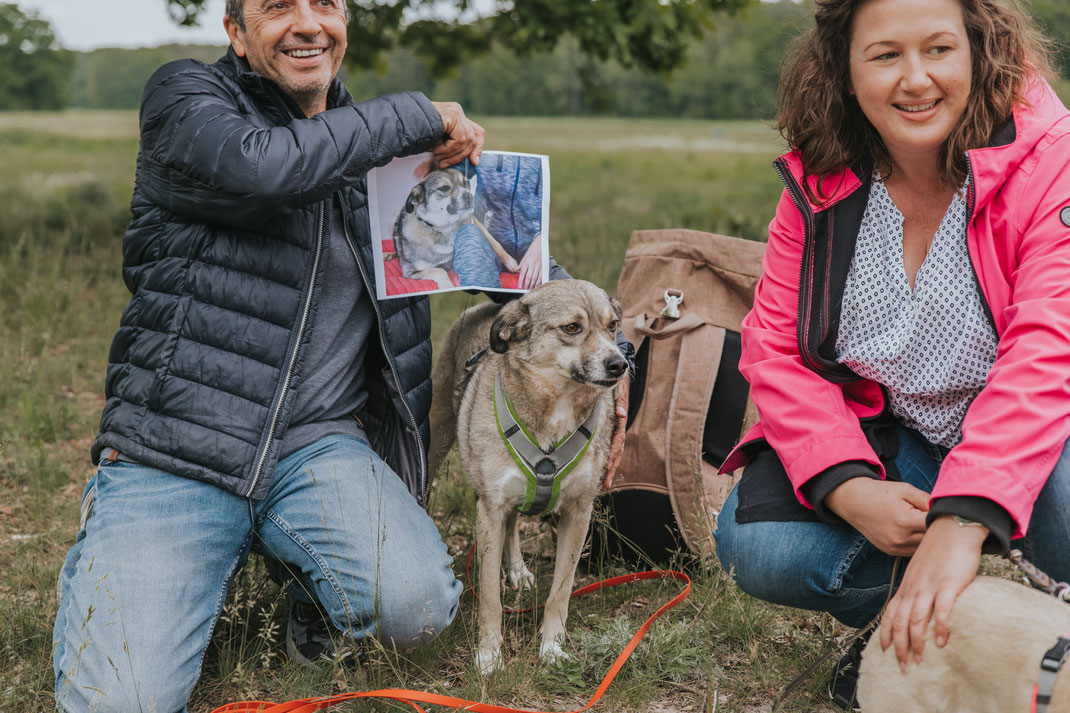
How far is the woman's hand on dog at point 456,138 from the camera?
11.2 feet

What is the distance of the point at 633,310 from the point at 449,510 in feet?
4.73

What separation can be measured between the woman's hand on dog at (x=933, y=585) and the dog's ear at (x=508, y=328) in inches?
72.8

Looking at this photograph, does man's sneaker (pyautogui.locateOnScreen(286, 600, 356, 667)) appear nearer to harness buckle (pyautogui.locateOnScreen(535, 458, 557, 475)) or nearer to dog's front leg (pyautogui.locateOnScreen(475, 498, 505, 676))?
dog's front leg (pyautogui.locateOnScreen(475, 498, 505, 676))

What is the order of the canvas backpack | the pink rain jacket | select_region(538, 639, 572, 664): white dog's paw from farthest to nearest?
the canvas backpack < select_region(538, 639, 572, 664): white dog's paw < the pink rain jacket

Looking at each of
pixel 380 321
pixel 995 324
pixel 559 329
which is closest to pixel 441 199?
pixel 380 321

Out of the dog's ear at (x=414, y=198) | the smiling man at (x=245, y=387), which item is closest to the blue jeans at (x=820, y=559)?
the smiling man at (x=245, y=387)

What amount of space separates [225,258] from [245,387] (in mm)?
465

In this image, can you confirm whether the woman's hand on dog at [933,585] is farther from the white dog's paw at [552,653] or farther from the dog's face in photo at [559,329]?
the dog's face in photo at [559,329]

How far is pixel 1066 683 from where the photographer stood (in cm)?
186

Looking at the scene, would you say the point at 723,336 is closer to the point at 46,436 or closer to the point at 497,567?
the point at 497,567

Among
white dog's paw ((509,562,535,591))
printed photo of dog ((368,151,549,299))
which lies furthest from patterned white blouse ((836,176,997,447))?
white dog's paw ((509,562,535,591))

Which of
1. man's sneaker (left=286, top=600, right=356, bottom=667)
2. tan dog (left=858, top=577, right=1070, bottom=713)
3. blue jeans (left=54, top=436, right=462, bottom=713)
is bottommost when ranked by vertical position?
man's sneaker (left=286, top=600, right=356, bottom=667)

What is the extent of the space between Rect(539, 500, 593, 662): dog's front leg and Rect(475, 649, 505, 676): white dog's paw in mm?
185

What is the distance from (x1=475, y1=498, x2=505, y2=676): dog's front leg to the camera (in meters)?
3.47
